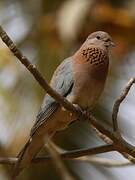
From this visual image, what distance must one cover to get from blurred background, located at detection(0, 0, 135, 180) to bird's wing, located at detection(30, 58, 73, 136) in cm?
35

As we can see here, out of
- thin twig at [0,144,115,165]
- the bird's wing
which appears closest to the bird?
the bird's wing

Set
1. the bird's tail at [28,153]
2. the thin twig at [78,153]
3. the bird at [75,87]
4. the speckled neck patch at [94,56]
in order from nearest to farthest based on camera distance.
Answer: the thin twig at [78,153], the bird's tail at [28,153], the bird at [75,87], the speckled neck patch at [94,56]

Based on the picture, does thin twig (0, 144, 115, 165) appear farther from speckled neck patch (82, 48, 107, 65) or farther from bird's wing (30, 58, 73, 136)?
speckled neck patch (82, 48, 107, 65)

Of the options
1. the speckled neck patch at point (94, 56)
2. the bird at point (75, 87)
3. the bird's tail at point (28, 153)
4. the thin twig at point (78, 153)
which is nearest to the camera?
the thin twig at point (78, 153)

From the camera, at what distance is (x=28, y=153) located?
129 inches

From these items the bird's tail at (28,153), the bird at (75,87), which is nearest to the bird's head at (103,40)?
the bird at (75,87)

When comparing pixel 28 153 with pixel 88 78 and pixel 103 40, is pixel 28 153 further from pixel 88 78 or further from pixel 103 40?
pixel 103 40

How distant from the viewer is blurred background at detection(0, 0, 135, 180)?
4.08 meters

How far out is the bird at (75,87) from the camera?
3.43m

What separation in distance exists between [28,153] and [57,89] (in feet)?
1.44

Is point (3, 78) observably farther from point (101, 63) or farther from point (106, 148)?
point (106, 148)

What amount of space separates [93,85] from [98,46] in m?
0.30

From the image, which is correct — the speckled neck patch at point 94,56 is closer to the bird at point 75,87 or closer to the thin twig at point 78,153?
the bird at point 75,87

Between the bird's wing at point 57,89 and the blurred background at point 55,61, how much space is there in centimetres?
35
